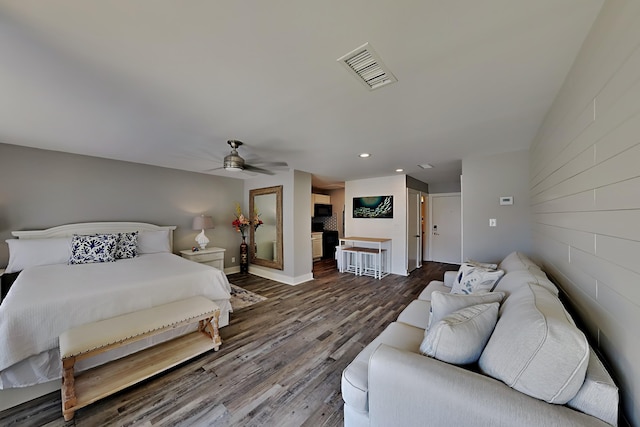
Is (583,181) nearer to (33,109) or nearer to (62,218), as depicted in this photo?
(33,109)

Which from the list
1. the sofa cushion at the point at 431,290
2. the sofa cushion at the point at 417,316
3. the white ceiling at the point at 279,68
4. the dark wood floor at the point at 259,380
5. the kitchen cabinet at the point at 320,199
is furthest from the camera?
the kitchen cabinet at the point at 320,199

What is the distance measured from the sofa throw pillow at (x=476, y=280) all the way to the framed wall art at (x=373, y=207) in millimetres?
3058

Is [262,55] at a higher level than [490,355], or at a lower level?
higher

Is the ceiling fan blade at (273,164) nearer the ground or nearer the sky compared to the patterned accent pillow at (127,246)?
nearer the sky

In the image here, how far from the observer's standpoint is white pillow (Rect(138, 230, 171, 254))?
150 inches

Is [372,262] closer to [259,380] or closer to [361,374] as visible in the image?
[259,380]

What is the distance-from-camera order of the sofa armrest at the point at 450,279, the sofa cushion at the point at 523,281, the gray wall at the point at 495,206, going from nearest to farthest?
the sofa cushion at the point at 523,281 → the sofa armrest at the point at 450,279 → the gray wall at the point at 495,206

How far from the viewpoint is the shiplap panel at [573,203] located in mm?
1220

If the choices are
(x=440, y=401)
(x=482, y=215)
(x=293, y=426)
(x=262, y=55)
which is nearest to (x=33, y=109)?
(x=262, y=55)

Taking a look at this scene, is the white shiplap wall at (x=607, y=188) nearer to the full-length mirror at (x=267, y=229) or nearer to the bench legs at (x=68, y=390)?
the bench legs at (x=68, y=390)

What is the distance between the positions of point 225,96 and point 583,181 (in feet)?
7.98

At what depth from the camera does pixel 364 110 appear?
2018 mm

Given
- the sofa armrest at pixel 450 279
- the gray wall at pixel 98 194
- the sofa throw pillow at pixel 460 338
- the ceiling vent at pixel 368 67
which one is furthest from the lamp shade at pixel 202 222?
the sofa throw pillow at pixel 460 338

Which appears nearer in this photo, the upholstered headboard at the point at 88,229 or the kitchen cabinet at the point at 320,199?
the upholstered headboard at the point at 88,229
